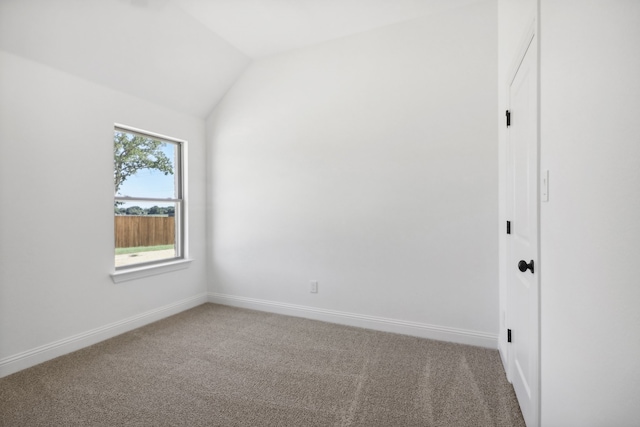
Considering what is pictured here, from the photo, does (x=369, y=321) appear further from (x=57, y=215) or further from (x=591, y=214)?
(x=57, y=215)

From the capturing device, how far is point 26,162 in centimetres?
233

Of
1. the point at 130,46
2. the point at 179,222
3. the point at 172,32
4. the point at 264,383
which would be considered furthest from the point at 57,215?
the point at 264,383

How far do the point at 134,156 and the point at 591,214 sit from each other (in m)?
3.55

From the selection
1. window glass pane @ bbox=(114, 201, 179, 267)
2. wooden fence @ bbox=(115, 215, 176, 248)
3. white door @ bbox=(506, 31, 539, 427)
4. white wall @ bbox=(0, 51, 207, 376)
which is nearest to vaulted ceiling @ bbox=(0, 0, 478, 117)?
white wall @ bbox=(0, 51, 207, 376)

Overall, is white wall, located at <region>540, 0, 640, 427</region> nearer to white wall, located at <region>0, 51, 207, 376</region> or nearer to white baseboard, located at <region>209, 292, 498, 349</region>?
white baseboard, located at <region>209, 292, 498, 349</region>

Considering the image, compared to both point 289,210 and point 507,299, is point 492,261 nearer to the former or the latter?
point 507,299

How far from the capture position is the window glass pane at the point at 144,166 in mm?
3084

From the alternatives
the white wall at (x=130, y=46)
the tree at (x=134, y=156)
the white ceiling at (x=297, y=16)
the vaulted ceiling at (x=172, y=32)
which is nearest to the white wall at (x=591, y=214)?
the white ceiling at (x=297, y=16)

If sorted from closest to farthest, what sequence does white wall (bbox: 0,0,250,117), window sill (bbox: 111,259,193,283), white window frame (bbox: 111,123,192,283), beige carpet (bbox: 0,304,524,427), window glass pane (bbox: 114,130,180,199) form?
beige carpet (bbox: 0,304,524,427) < white wall (bbox: 0,0,250,117) < window sill (bbox: 111,259,193,283) < window glass pane (bbox: 114,130,180,199) < white window frame (bbox: 111,123,192,283)

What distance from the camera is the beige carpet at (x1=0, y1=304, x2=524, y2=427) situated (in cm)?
177

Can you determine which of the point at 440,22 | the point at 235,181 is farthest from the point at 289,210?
the point at 440,22

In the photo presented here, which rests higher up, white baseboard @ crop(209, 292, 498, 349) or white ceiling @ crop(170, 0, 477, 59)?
white ceiling @ crop(170, 0, 477, 59)

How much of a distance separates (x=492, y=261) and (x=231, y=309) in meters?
2.72

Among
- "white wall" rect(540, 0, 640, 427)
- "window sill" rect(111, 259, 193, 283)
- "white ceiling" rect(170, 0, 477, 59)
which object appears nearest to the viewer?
"white wall" rect(540, 0, 640, 427)
